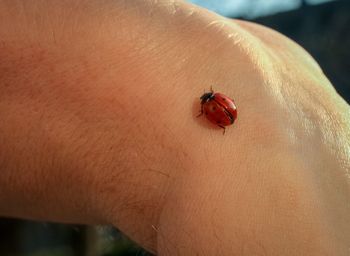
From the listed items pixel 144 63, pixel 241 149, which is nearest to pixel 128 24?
pixel 144 63

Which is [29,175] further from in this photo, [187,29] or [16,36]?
[187,29]

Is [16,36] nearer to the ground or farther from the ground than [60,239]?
farther from the ground

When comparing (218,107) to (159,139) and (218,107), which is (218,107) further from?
(159,139)

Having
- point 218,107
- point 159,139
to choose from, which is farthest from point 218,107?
point 159,139
